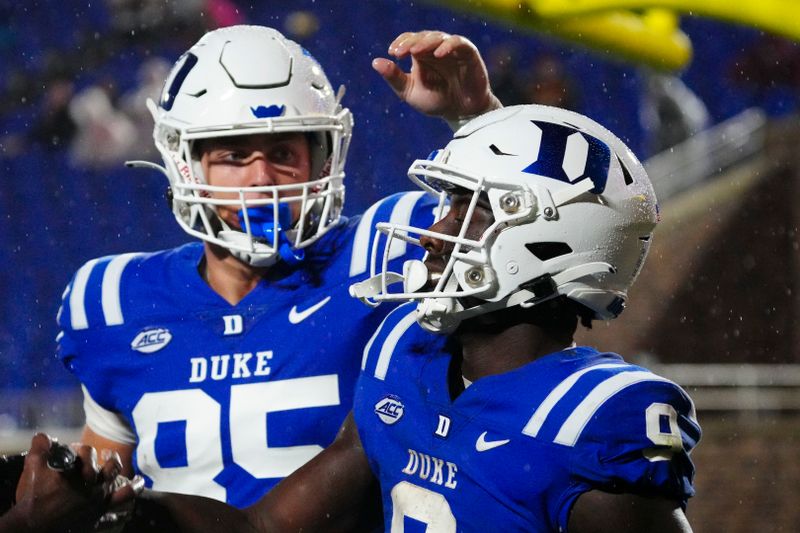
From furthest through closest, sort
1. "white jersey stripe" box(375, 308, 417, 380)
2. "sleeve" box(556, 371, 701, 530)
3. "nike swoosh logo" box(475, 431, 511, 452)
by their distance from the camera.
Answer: "white jersey stripe" box(375, 308, 417, 380), "nike swoosh logo" box(475, 431, 511, 452), "sleeve" box(556, 371, 701, 530)

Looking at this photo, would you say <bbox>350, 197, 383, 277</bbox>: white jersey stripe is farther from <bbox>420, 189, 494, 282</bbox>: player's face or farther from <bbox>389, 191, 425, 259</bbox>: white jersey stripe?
<bbox>420, 189, 494, 282</bbox>: player's face

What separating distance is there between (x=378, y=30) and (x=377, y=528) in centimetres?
553

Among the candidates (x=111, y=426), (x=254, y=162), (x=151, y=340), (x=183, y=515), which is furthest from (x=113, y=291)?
(x=183, y=515)

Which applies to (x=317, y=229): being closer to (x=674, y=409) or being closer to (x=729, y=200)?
(x=674, y=409)

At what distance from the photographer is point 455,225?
181cm

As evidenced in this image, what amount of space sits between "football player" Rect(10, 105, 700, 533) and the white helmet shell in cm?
40

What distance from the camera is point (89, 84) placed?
642 cm

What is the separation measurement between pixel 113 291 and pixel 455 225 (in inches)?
36.8

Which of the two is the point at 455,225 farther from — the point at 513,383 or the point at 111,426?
the point at 111,426

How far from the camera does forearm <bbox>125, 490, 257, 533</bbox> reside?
1.90 meters

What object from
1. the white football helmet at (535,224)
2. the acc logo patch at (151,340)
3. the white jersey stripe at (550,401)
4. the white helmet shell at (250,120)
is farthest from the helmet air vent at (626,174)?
the acc logo patch at (151,340)

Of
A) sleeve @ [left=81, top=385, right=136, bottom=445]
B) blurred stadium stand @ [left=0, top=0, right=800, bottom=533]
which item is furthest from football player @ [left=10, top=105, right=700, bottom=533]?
blurred stadium stand @ [left=0, top=0, right=800, bottom=533]

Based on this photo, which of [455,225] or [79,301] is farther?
[79,301]

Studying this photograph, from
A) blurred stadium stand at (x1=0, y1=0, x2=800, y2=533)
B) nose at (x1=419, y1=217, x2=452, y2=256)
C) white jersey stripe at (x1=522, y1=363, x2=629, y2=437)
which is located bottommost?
blurred stadium stand at (x1=0, y1=0, x2=800, y2=533)
